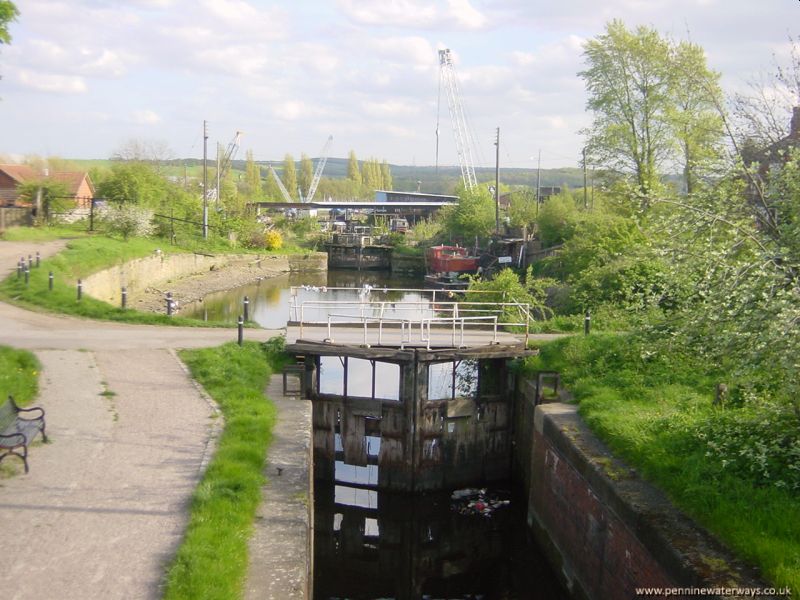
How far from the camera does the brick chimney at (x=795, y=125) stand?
463 inches

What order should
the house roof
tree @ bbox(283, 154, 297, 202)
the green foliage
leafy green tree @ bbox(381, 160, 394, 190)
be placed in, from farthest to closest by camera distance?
leafy green tree @ bbox(381, 160, 394, 190) < tree @ bbox(283, 154, 297, 202) < the green foliage < the house roof

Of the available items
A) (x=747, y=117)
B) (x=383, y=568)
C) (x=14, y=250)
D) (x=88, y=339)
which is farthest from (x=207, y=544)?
(x=14, y=250)

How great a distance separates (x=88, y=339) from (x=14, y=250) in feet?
54.6

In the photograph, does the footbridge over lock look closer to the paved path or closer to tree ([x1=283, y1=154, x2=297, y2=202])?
the paved path

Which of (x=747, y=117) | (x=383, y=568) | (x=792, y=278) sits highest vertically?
(x=747, y=117)

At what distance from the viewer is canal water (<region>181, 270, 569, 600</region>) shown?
45.3 feet

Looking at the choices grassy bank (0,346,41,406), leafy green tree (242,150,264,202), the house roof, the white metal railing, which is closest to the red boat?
the white metal railing

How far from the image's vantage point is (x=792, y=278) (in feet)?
33.2

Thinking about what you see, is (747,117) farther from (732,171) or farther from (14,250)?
(14,250)

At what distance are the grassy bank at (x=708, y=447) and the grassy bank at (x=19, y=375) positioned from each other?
32.5 feet

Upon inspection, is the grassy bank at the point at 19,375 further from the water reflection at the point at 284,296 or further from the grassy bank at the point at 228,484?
the water reflection at the point at 284,296

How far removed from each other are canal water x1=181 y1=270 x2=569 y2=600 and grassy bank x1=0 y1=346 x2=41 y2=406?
592 cm

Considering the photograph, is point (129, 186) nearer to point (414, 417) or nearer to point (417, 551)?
point (414, 417)

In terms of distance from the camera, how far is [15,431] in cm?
1120
